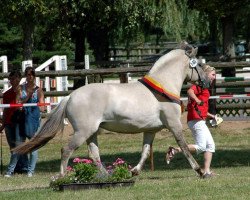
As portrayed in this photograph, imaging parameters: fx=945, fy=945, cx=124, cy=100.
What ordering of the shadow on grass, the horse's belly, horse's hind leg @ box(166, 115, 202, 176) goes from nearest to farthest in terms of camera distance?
the horse's belly < horse's hind leg @ box(166, 115, 202, 176) < the shadow on grass

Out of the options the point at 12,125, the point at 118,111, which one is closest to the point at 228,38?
the point at 12,125

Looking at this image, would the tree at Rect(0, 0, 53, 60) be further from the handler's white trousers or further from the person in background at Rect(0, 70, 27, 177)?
the handler's white trousers

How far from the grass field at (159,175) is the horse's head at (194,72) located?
147cm

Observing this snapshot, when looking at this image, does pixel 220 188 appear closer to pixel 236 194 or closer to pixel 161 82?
pixel 236 194

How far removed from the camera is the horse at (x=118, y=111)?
44.9ft

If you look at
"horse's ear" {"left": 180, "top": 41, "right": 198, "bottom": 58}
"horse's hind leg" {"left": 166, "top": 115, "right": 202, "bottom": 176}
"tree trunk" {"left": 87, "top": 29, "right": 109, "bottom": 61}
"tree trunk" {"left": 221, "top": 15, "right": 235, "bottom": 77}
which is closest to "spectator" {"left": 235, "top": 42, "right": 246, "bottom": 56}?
"tree trunk" {"left": 87, "top": 29, "right": 109, "bottom": 61}

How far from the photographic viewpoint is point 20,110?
54.5 feet

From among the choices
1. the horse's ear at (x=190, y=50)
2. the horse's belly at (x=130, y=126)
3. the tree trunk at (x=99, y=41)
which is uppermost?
the horse's ear at (x=190, y=50)

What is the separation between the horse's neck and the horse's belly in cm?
60

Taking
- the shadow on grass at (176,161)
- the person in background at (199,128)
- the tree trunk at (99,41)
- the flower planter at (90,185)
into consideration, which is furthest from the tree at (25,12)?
the flower planter at (90,185)

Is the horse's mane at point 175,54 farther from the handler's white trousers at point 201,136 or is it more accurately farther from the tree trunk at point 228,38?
the tree trunk at point 228,38

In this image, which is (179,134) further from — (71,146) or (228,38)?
(228,38)

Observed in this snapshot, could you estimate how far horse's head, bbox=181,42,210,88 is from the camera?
14555mm

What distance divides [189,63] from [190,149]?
52.2 inches
